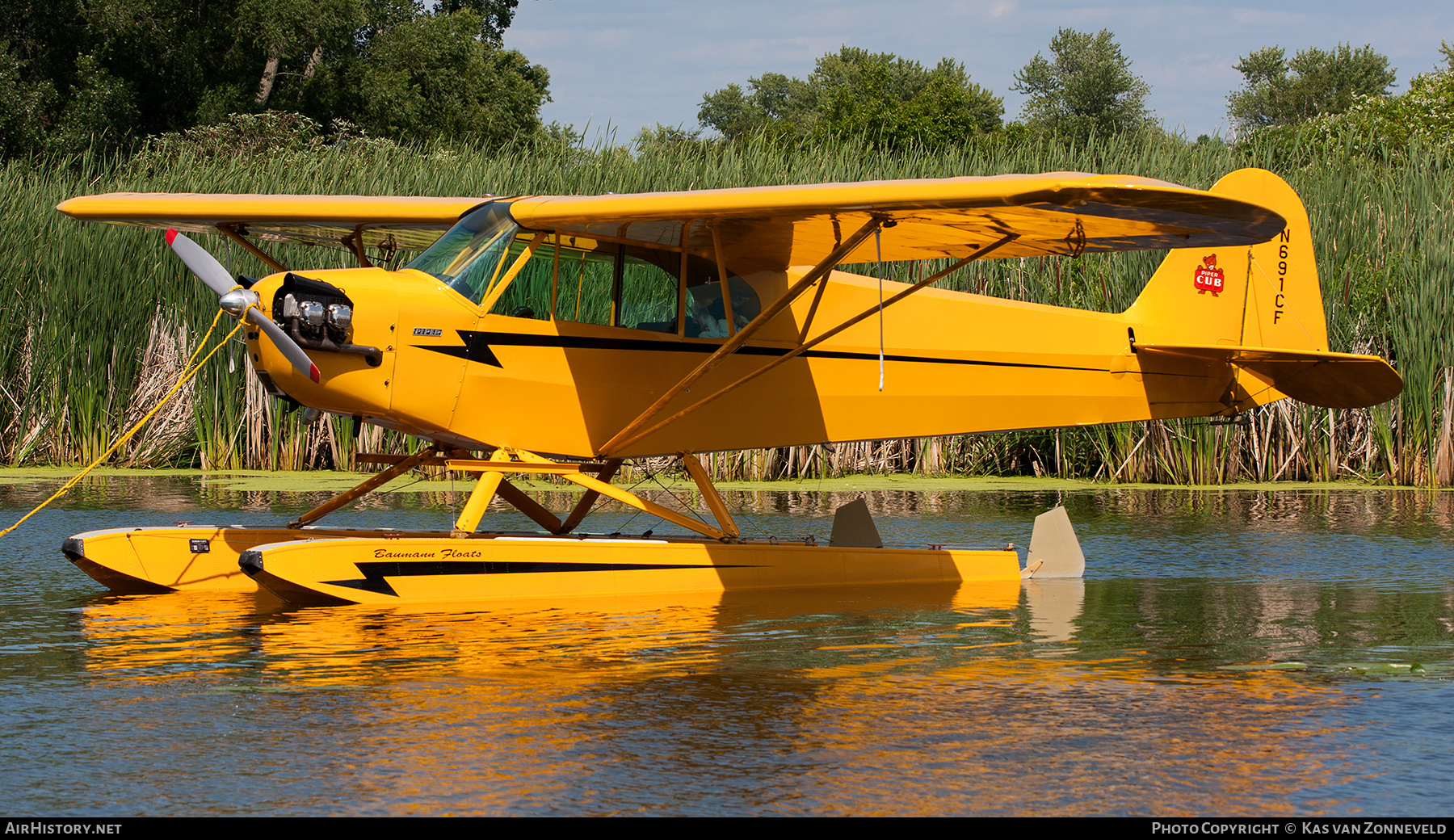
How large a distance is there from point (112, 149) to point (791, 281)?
85.8ft

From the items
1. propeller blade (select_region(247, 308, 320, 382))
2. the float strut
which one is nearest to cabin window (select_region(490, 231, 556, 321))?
the float strut

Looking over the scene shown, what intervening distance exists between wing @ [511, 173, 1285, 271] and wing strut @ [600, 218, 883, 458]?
0.26 meters

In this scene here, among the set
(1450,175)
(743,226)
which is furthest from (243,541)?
(1450,175)

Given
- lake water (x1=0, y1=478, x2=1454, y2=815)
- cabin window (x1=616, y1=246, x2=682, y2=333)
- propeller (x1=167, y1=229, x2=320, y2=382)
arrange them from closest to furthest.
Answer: lake water (x1=0, y1=478, x2=1454, y2=815)
propeller (x1=167, y1=229, x2=320, y2=382)
cabin window (x1=616, y1=246, x2=682, y2=333)

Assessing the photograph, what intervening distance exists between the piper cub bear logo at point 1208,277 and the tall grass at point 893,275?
2892 millimetres

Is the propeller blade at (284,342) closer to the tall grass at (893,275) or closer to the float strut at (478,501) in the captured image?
the float strut at (478,501)

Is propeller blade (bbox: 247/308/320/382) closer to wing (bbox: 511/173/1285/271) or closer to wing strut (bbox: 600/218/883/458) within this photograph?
wing (bbox: 511/173/1285/271)

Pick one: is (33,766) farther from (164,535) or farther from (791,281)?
(791,281)

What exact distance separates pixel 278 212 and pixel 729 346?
11.5ft

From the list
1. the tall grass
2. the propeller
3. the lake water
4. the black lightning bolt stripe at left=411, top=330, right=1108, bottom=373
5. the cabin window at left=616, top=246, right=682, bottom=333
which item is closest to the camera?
the lake water

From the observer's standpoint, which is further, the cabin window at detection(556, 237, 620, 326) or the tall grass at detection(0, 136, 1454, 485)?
the tall grass at detection(0, 136, 1454, 485)

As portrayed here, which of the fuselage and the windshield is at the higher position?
the windshield

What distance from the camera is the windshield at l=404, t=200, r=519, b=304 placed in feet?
25.5

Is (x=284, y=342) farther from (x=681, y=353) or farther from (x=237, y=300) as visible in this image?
Result: (x=681, y=353)
